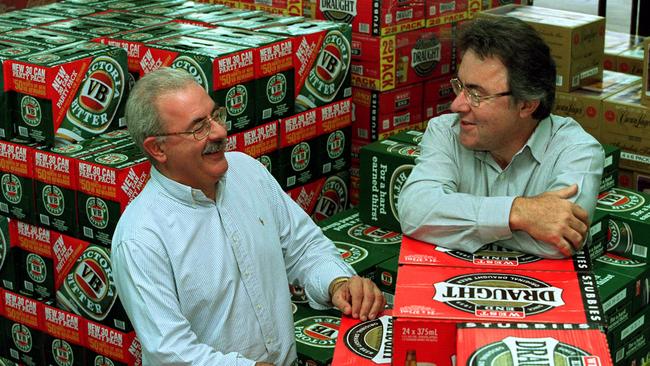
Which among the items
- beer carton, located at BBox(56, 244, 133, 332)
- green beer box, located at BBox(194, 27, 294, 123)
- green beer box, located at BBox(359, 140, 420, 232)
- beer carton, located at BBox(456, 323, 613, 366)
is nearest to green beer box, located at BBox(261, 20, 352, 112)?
green beer box, located at BBox(194, 27, 294, 123)

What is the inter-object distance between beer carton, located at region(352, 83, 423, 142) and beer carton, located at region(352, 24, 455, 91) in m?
0.04

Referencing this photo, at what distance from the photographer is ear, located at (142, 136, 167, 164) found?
9.98 feet

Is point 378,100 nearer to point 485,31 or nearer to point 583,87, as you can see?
point 583,87

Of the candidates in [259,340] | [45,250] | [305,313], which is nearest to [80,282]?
[45,250]

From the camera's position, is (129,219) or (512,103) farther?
(512,103)

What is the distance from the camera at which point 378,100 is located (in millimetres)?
5203

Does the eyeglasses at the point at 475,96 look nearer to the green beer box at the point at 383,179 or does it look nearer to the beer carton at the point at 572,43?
the green beer box at the point at 383,179

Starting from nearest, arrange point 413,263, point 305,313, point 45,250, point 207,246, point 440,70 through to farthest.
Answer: point 413,263 < point 207,246 < point 305,313 < point 45,250 < point 440,70

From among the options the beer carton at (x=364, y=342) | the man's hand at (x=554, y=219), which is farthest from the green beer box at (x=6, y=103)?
the man's hand at (x=554, y=219)

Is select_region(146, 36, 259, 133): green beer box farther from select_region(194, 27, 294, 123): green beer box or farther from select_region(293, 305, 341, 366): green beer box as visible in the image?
select_region(293, 305, 341, 366): green beer box

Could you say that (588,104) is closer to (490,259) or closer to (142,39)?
(142,39)

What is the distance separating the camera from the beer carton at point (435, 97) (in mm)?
5500

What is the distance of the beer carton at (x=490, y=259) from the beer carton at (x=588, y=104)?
2208 millimetres

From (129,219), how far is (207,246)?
0.24m
